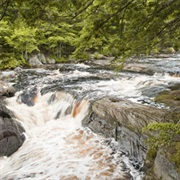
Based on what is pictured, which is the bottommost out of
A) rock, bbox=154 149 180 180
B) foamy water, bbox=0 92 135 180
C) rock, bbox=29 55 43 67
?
foamy water, bbox=0 92 135 180

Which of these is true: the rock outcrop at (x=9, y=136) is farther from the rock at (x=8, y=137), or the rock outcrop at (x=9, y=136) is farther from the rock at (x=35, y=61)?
the rock at (x=35, y=61)

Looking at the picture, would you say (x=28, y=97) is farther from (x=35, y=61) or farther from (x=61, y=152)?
(x=35, y=61)

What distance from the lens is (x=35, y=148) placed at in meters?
6.37

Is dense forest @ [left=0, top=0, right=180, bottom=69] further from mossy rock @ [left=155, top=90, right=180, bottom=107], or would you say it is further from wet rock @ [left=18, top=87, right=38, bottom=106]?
wet rock @ [left=18, top=87, right=38, bottom=106]

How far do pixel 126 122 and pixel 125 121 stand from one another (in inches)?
2.1

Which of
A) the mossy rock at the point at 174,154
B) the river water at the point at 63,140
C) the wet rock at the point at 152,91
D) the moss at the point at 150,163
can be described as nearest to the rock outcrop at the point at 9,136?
the river water at the point at 63,140

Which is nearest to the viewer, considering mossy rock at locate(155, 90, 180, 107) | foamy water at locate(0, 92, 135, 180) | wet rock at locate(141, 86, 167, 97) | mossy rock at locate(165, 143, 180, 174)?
mossy rock at locate(165, 143, 180, 174)

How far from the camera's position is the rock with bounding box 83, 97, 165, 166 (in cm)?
536

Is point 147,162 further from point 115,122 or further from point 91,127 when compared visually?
point 91,127

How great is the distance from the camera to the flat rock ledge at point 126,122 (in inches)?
208

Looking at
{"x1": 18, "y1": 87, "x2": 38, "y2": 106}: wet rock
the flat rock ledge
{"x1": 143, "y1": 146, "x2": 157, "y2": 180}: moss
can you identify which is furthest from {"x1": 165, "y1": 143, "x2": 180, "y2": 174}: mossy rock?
{"x1": 18, "y1": 87, "x2": 38, "y2": 106}: wet rock

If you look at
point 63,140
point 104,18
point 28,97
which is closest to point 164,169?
point 104,18

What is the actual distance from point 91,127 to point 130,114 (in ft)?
6.61

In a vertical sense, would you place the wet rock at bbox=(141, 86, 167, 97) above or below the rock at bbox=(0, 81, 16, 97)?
below
